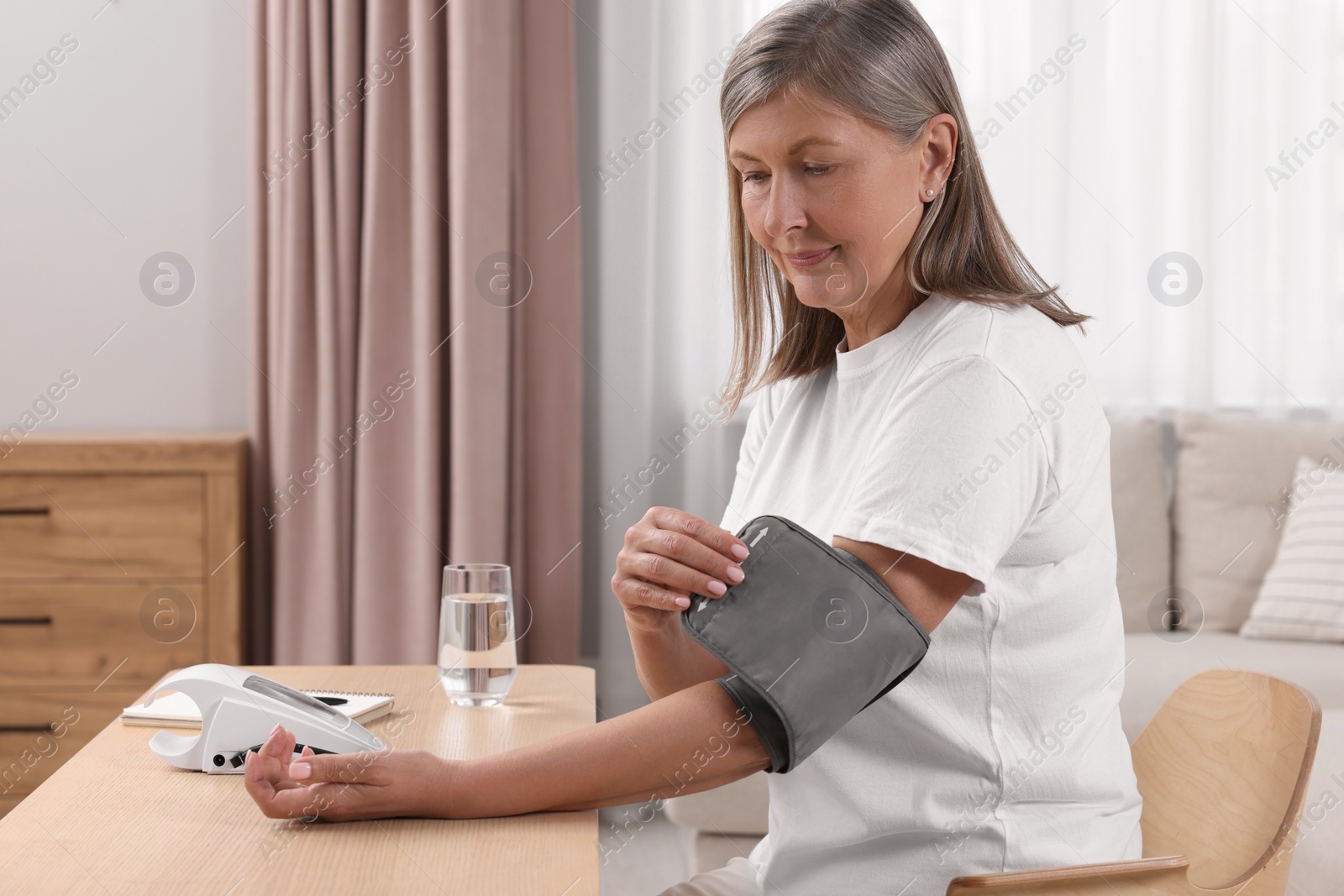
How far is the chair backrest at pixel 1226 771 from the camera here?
875mm

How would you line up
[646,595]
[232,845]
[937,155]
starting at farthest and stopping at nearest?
[937,155], [646,595], [232,845]

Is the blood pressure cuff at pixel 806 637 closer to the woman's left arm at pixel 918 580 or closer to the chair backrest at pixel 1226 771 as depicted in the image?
the woman's left arm at pixel 918 580

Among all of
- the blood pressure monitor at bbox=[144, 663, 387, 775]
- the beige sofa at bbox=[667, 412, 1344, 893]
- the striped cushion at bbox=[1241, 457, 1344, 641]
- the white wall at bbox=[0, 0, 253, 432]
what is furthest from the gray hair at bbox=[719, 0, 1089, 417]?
the white wall at bbox=[0, 0, 253, 432]

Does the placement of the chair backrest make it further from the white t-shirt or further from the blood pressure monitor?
the blood pressure monitor

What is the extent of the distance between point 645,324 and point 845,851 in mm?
1956

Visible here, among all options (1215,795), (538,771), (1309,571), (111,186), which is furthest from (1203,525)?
(111,186)

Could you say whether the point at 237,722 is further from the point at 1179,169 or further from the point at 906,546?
the point at 1179,169

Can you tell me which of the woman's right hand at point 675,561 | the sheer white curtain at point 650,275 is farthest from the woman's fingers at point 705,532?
the sheer white curtain at point 650,275

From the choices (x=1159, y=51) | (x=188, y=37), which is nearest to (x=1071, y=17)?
(x=1159, y=51)

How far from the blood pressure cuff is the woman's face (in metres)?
0.30

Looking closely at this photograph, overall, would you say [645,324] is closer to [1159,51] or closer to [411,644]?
[411,644]

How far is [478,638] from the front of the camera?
43.3 inches

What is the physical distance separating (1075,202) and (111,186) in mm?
2460

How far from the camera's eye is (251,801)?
2.75 ft
